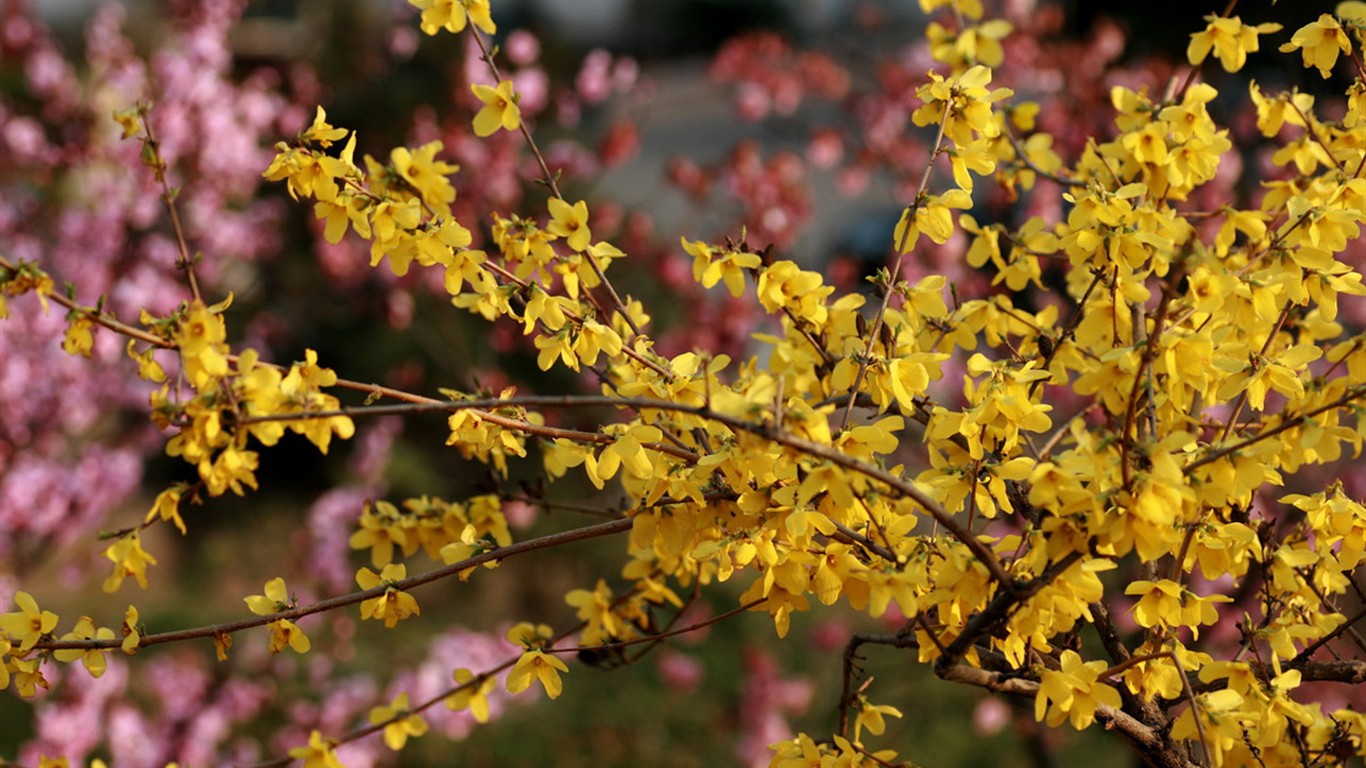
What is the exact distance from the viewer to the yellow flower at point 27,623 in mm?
1438

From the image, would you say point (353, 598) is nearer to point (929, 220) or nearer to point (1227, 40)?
point (929, 220)

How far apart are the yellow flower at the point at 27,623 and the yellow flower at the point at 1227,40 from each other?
1577mm

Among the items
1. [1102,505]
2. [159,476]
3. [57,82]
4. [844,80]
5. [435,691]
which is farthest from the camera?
[159,476]

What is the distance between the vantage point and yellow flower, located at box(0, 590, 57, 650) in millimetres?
1438

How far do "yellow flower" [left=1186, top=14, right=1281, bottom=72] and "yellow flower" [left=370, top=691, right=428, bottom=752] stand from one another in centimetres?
130

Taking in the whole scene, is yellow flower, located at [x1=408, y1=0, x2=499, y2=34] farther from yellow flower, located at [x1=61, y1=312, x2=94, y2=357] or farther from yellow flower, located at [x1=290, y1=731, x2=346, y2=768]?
yellow flower, located at [x1=290, y1=731, x2=346, y2=768]

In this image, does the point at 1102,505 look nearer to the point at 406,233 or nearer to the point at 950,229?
the point at 950,229

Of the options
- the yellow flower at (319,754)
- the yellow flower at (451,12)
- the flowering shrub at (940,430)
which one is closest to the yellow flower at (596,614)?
the flowering shrub at (940,430)

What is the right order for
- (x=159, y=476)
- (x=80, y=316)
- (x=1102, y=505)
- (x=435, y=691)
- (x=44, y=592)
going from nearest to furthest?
(x=1102, y=505), (x=80, y=316), (x=435, y=691), (x=44, y=592), (x=159, y=476)

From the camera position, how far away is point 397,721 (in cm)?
152

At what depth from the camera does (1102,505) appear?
4.03 ft

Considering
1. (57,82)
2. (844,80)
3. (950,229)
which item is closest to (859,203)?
(844,80)

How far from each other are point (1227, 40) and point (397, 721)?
1379 mm

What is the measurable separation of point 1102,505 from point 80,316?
1096 mm
